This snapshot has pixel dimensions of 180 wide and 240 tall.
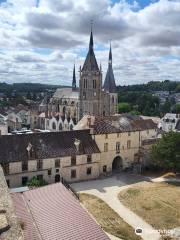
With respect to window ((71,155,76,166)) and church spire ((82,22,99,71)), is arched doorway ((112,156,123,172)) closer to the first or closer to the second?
window ((71,155,76,166))

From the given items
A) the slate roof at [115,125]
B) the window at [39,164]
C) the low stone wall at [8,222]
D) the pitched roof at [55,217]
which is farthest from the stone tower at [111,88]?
the low stone wall at [8,222]

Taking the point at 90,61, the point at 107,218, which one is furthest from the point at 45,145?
the point at 90,61

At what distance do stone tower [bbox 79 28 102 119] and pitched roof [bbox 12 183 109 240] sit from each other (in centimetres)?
5248

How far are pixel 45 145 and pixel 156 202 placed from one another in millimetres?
14640

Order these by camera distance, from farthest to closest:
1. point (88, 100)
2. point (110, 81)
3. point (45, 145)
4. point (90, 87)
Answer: point (110, 81) → point (88, 100) → point (90, 87) → point (45, 145)

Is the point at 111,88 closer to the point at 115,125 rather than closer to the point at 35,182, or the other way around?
the point at 115,125

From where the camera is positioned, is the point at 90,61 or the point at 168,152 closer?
the point at 168,152

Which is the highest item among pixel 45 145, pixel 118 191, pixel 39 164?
pixel 45 145

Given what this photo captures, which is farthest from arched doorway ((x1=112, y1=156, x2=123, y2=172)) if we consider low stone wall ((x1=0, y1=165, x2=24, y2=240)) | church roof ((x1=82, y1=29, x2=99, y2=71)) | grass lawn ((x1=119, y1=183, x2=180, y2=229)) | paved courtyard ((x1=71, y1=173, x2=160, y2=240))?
church roof ((x1=82, y1=29, x2=99, y2=71))

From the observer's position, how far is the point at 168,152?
40.8m

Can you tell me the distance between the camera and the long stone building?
36.8 meters

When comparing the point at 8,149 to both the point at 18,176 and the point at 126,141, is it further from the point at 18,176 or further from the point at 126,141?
the point at 126,141

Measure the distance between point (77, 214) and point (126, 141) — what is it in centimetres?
2399

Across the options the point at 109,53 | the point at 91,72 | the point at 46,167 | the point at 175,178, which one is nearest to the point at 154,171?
the point at 175,178
